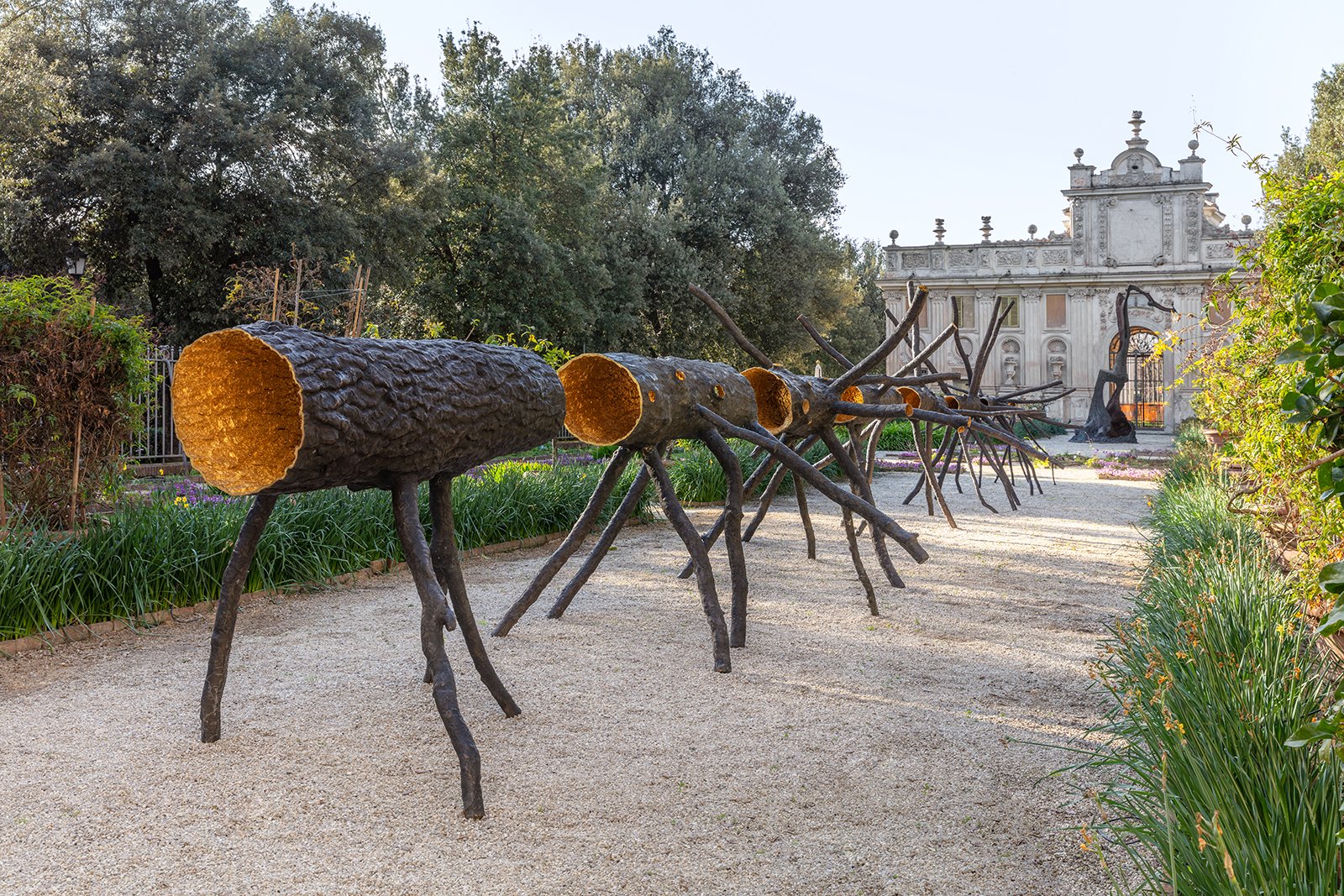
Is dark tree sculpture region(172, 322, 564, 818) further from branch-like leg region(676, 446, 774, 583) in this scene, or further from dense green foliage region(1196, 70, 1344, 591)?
dense green foliage region(1196, 70, 1344, 591)

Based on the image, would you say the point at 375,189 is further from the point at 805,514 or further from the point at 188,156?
the point at 805,514

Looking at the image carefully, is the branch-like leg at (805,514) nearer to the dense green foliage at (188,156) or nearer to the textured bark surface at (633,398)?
the textured bark surface at (633,398)

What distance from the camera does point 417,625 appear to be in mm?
5398

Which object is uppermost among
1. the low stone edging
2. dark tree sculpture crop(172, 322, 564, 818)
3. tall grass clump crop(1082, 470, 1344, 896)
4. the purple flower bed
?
dark tree sculpture crop(172, 322, 564, 818)

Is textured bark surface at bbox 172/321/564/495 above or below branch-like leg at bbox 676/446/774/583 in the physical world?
above

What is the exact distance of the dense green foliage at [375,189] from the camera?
18.0m

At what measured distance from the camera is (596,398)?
4.75m

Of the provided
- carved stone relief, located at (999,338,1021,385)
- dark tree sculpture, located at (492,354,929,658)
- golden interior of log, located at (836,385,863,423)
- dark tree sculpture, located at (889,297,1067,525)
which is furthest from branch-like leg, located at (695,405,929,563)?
carved stone relief, located at (999,338,1021,385)

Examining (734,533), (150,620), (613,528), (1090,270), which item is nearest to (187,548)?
→ (150,620)

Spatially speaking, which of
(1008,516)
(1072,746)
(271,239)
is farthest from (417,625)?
(271,239)

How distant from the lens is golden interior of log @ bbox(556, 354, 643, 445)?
4.64 meters

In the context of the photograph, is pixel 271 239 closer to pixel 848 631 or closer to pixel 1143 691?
pixel 848 631

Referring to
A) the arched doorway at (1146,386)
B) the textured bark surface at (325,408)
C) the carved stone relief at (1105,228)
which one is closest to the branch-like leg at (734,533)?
the textured bark surface at (325,408)

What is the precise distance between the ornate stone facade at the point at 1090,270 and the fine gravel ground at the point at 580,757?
3582 cm
